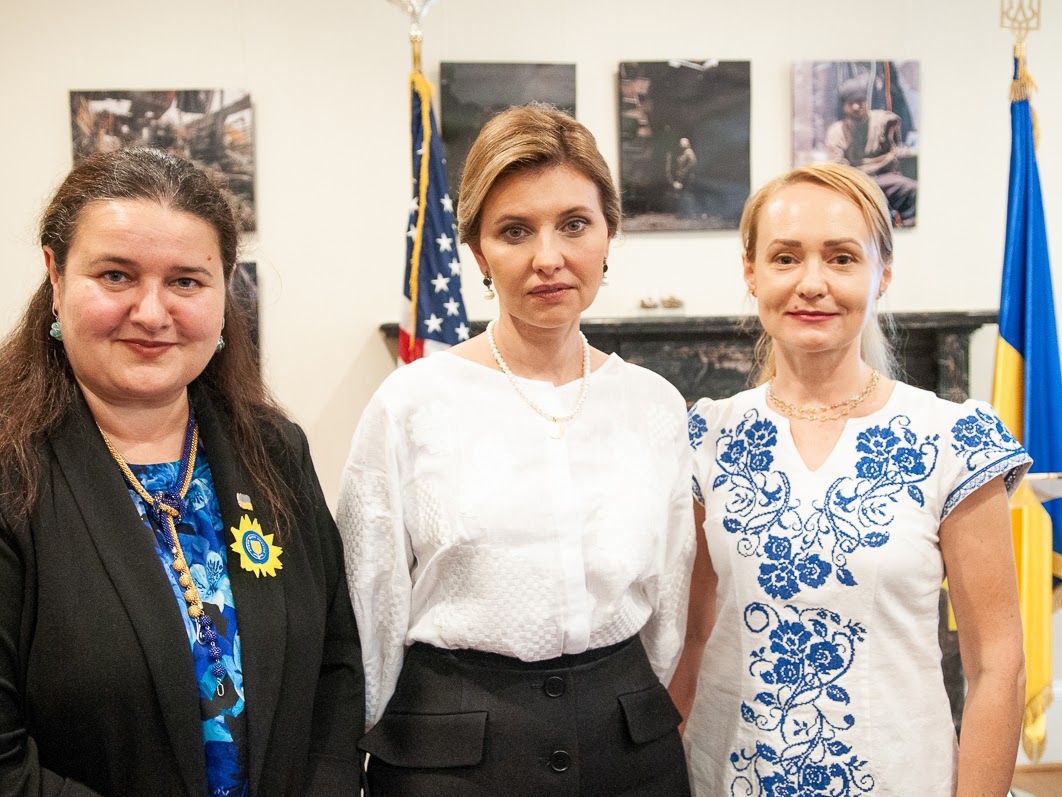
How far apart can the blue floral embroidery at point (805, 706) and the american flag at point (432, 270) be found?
6.93ft

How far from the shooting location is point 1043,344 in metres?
3.24

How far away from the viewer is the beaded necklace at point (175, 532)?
133 cm

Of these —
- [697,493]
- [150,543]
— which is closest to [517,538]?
[697,493]

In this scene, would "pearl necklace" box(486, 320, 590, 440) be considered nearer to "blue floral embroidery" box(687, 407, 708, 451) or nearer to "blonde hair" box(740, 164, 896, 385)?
"blue floral embroidery" box(687, 407, 708, 451)

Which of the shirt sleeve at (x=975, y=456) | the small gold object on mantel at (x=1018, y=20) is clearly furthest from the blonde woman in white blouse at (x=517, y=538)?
the small gold object on mantel at (x=1018, y=20)

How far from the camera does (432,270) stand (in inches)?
140

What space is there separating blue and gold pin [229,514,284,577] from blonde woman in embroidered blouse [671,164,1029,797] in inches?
30.7

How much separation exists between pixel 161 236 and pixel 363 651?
742 millimetres

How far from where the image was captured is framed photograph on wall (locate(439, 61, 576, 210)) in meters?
3.92

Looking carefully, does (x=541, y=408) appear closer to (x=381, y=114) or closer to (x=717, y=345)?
(x=717, y=345)

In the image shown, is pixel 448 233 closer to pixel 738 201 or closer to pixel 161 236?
pixel 738 201

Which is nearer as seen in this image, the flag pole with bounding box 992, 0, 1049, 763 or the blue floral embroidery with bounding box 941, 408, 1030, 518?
the blue floral embroidery with bounding box 941, 408, 1030, 518

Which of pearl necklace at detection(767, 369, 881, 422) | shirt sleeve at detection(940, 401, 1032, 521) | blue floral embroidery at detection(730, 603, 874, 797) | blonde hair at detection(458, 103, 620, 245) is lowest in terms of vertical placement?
blue floral embroidery at detection(730, 603, 874, 797)

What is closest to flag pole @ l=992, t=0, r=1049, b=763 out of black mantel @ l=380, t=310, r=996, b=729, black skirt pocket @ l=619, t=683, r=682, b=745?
black mantel @ l=380, t=310, r=996, b=729
